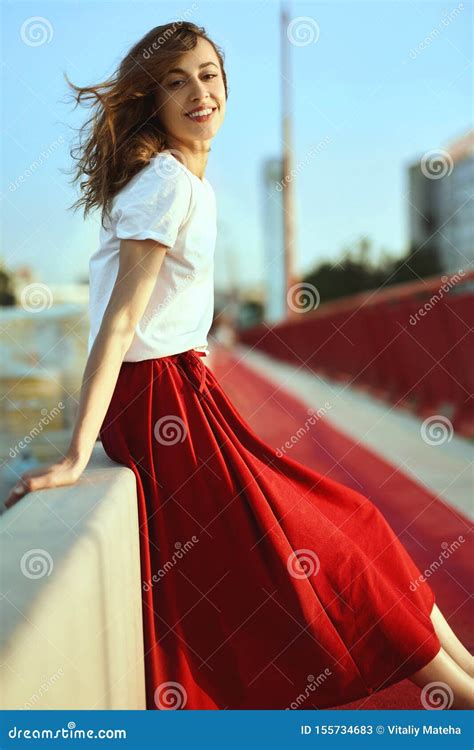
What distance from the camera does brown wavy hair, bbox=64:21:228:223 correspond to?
214 cm

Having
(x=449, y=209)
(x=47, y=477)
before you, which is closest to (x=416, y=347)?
(x=47, y=477)

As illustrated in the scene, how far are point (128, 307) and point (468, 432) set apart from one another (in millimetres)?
5361

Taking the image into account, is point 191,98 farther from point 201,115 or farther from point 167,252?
point 167,252

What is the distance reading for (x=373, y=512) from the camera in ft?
7.64

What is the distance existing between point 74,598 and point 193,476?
681mm

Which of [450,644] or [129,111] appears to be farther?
[450,644]

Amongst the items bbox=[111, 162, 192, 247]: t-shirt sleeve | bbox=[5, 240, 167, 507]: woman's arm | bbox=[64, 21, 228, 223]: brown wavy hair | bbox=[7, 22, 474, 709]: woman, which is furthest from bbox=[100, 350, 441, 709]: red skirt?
bbox=[64, 21, 228, 223]: brown wavy hair

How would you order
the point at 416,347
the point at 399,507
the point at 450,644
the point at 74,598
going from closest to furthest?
the point at 74,598 < the point at 450,644 < the point at 399,507 < the point at 416,347

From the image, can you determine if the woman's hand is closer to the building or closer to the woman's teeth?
the woman's teeth

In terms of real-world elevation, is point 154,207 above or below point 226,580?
above

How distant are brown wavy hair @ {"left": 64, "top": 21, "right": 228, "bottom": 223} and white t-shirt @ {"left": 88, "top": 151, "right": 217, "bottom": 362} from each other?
5 cm

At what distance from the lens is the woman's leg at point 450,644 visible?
90.7 inches

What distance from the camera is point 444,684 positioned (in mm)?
2217
